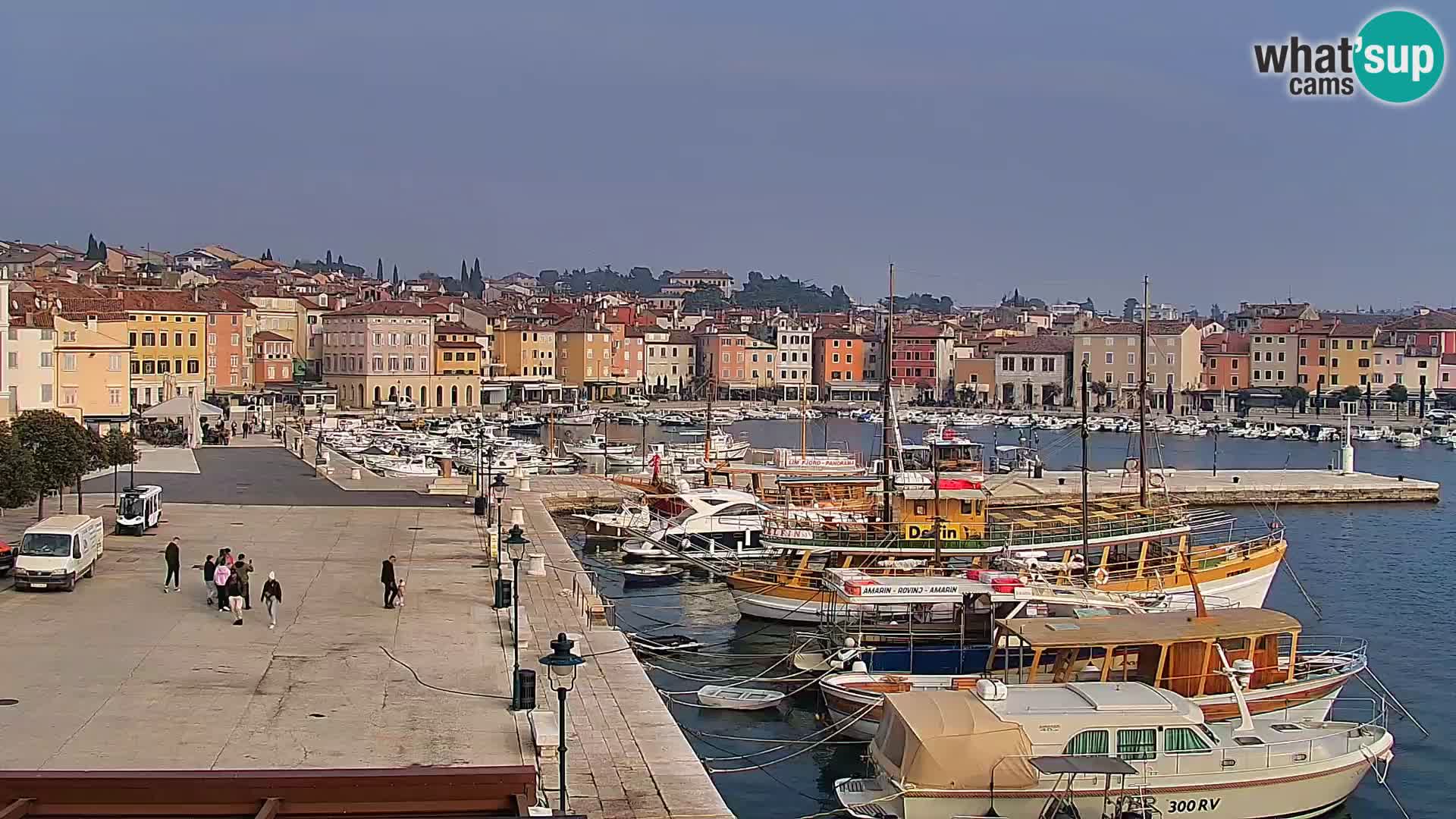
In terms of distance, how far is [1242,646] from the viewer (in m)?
17.3

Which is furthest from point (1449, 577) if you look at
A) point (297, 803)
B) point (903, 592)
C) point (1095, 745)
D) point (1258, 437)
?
point (1258, 437)

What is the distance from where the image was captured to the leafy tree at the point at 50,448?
26781mm

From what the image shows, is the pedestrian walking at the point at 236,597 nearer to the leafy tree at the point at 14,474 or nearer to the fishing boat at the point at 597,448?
the leafy tree at the point at 14,474

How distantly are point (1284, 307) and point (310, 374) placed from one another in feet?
250

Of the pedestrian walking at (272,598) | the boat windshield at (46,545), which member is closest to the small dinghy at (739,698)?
the pedestrian walking at (272,598)

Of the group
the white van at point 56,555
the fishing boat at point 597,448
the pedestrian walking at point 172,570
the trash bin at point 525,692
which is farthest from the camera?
the fishing boat at point 597,448

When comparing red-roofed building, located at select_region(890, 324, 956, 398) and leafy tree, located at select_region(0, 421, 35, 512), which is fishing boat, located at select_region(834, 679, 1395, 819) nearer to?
leafy tree, located at select_region(0, 421, 35, 512)

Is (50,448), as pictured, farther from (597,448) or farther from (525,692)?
(597,448)

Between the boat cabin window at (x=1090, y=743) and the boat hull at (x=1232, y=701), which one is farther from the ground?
the boat cabin window at (x=1090, y=743)

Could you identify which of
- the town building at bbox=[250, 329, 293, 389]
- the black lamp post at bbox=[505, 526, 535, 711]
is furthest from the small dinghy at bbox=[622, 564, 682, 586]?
the town building at bbox=[250, 329, 293, 389]

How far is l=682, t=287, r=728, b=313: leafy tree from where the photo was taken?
179 metres

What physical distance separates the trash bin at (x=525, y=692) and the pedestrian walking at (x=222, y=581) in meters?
6.12

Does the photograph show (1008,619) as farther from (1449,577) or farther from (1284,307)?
(1284,307)

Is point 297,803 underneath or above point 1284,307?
underneath
